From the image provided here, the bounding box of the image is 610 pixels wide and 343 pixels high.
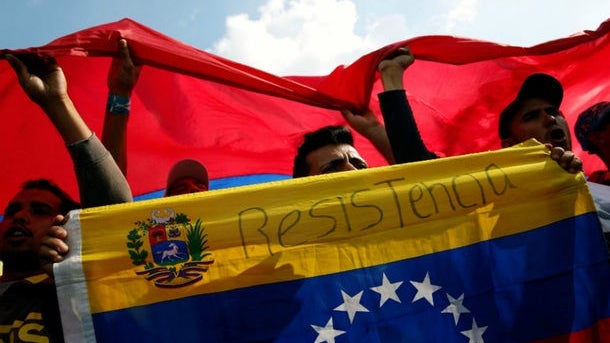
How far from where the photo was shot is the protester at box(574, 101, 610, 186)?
3.21m

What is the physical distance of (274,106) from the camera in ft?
12.1

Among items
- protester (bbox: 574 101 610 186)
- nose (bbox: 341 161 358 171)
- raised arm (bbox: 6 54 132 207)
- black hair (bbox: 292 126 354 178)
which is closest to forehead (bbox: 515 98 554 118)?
protester (bbox: 574 101 610 186)

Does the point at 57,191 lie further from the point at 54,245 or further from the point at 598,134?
the point at 598,134

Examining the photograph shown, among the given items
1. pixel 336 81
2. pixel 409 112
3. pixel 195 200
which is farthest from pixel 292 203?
pixel 336 81

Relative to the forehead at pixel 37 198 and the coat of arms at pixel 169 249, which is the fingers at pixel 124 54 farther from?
the coat of arms at pixel 169 249

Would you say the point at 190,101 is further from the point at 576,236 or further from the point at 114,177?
the point at 576,236

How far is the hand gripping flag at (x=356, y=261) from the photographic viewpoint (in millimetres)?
1852

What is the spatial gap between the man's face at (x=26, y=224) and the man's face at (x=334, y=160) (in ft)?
4.13

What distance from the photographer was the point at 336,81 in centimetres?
315

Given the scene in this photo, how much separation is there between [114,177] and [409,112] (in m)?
1.33

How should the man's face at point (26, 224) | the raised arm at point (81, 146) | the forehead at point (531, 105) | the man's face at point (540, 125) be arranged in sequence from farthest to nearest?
the forehead at point (531, 105) < the man's face at point (540, 125) < the man's face at point (26, 224) < the raised arm at point (81, 146)

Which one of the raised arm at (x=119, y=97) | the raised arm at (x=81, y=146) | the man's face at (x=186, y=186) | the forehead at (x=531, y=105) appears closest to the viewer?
the raised arm at (x=81, y=146)

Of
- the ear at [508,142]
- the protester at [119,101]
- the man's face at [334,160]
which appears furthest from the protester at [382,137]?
the protester at [119,101]

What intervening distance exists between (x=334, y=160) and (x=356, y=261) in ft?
2.65
